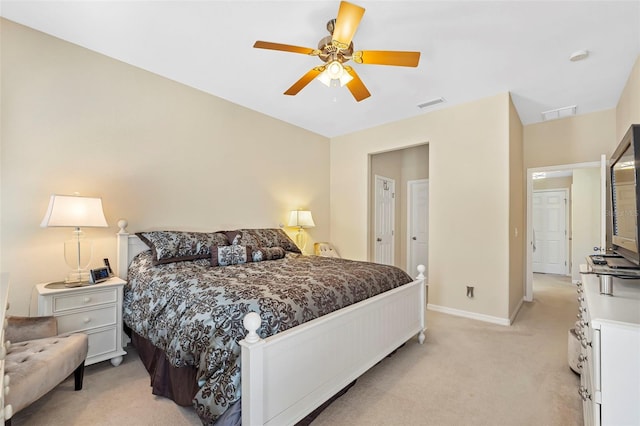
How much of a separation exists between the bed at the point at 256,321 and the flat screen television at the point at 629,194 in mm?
1444

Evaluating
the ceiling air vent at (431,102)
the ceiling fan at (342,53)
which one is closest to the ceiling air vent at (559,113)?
the ceiling air vent at (431,102)

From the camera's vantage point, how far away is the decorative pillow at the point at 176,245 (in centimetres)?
263

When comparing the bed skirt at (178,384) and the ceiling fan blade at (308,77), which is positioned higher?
the ceiling fan blade at (308,77)

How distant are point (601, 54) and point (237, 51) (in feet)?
10.8

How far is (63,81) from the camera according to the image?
2551mm

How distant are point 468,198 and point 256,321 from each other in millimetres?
3325

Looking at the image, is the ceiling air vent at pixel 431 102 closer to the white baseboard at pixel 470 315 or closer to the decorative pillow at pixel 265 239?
the decorative pillow at pixel 265 239

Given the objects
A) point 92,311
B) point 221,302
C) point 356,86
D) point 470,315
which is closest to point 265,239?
point 92,311

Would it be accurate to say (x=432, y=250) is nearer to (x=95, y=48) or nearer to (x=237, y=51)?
(x=237, y=51)

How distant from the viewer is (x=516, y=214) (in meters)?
3.98

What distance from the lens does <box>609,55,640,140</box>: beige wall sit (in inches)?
107

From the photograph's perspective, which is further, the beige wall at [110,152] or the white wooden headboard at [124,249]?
the white wooden headboard at [124,249]

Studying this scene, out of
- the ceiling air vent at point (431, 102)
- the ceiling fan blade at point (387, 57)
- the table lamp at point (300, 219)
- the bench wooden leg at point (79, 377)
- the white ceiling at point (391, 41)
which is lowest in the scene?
the bench wooden leg at point (79, 377)

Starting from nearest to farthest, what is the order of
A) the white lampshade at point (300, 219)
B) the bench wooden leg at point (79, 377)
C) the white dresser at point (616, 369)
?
the white dresser at point (616, 369) < the bench wooden leg at point (79, 377) < the white lampshade at point (300, 219)
